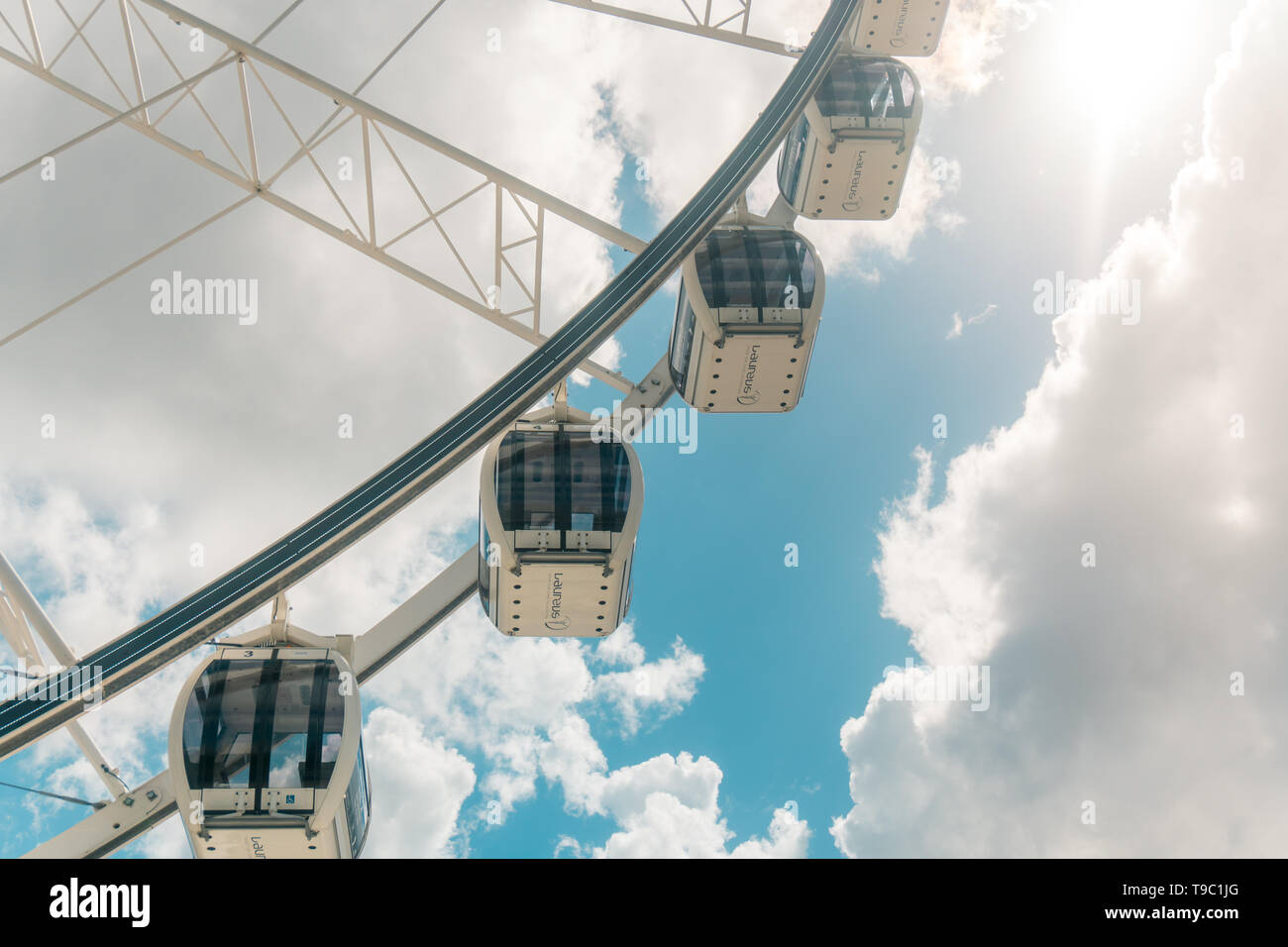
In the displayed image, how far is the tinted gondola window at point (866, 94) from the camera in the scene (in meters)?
14.9

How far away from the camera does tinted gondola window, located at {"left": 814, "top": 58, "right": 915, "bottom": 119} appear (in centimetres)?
1489

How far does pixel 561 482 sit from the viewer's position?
10344mm

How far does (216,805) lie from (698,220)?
7.08m

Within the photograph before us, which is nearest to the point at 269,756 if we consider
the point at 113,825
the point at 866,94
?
the point at 113,825

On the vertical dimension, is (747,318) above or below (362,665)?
above

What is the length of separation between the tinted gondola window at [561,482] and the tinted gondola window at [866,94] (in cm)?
701

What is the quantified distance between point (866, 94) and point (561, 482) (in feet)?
26.6

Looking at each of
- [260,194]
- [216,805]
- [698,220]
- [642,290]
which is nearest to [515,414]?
[642,290]

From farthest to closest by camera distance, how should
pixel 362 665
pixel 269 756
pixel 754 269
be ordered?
pixel 754 269, pixel 362 665, pixel 269 756

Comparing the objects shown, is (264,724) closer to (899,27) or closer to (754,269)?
(754,269)

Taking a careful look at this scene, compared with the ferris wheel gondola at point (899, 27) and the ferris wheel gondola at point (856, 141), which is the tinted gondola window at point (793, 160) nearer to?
the ferris wheel gondola at point (856, 141)
